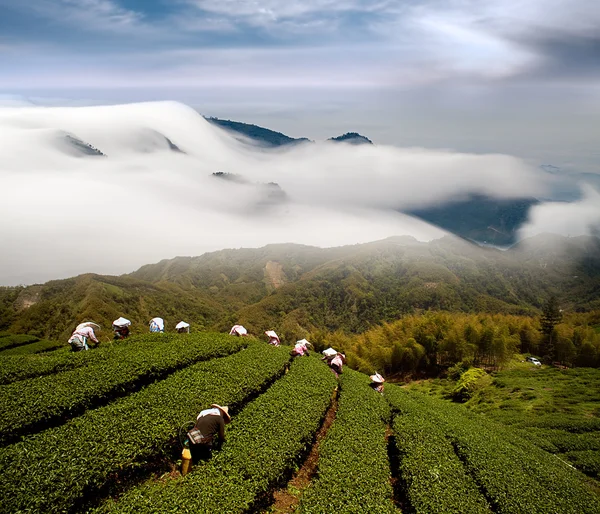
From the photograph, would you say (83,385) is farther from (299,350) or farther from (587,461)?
(587,461)

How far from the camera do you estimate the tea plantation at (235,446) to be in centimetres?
1209

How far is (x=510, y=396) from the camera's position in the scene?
52250 millimetres

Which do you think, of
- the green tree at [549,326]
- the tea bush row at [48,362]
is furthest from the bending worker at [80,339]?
the green tree at [549,326]

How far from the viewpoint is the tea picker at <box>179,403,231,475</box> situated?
14.2m

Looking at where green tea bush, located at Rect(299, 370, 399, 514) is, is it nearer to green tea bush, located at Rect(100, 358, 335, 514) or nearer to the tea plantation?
the tea plantation

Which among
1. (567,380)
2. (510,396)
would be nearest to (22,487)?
(510,396)

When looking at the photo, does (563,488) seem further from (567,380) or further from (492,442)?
(567,380)

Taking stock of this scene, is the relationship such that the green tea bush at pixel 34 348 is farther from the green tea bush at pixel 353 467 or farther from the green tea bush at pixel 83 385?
the green tea bush at pixel 353 467

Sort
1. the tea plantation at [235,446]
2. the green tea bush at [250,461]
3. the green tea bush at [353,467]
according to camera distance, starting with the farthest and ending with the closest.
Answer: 1. the green tea bush at [353,467]
2. the tea plantation at [235,446]
3. the green tea bush at [250,461]

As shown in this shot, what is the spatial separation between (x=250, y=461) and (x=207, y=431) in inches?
87.2

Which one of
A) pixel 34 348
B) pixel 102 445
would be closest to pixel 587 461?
pixel 102 445

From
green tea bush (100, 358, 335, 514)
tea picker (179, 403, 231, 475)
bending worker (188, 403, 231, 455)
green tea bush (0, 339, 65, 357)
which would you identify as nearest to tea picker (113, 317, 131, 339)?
green tea bush (0, 339, 65, 357)

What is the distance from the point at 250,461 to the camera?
14547 mm

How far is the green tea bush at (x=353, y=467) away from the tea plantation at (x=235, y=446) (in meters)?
0.07
